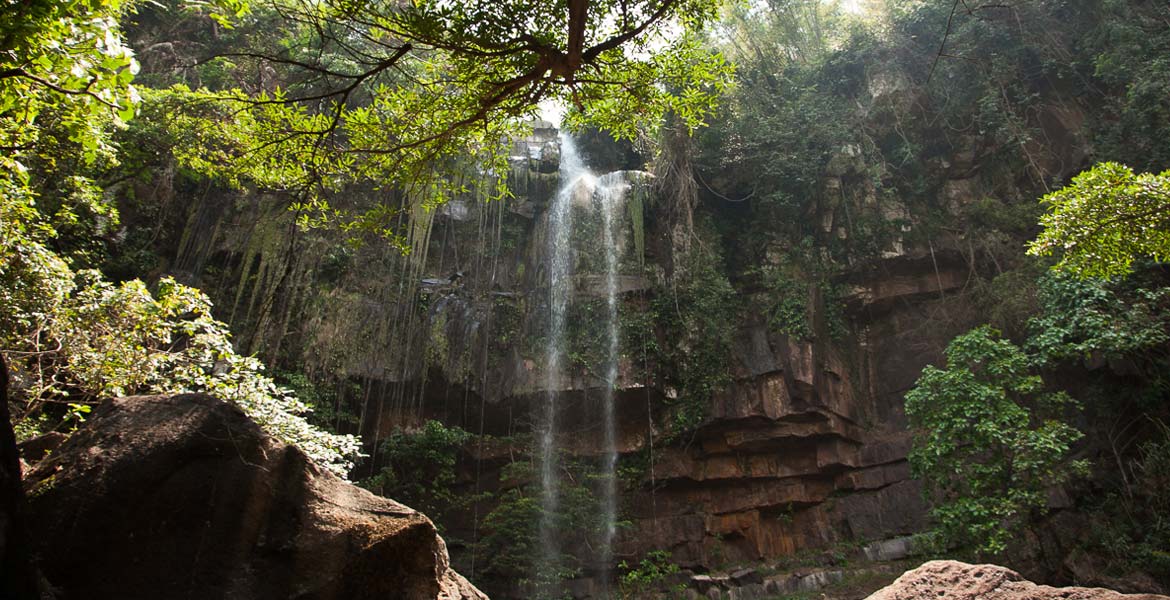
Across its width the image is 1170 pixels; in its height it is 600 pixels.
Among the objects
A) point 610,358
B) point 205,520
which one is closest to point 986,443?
point 610,358

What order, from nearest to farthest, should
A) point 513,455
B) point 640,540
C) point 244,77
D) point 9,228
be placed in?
point 9,228 → point 640,540 → point 513,455 → point 244,77

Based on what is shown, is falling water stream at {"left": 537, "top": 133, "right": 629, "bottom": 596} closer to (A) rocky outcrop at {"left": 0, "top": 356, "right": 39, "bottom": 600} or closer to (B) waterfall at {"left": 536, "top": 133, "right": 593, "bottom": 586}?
(B) waterfall at {"left": 536, "top": 133, "right": 593, "bottom": 586}

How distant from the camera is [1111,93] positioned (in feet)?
40.5

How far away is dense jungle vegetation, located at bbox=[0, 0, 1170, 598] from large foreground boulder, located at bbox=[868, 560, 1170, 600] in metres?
2.92

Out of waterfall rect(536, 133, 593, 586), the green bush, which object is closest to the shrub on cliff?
waterfall rect(536, 133, 593, 586)

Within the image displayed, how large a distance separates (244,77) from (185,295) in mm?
9443

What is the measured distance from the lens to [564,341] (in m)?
13.5

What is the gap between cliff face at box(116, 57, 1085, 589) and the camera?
12258 millimetres

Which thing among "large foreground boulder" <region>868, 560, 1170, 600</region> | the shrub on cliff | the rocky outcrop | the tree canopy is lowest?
"large foreground boulder" <region>868, 560, 1170, 600</region>

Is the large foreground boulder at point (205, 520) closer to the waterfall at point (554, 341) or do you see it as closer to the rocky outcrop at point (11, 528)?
the rocky outcrop at point (11, 528)

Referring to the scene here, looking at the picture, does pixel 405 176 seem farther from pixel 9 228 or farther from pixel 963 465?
pixel 963 465

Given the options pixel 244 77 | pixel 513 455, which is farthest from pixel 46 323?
pixel 244 77

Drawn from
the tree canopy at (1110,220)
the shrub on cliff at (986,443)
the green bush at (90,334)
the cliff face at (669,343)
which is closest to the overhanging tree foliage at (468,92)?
the green bush at (90,334)

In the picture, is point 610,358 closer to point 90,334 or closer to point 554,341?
point 554,341
